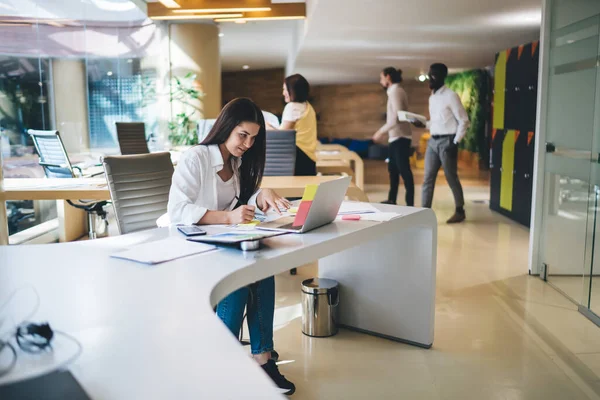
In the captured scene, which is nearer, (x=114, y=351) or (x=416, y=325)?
(x=114, y=351)

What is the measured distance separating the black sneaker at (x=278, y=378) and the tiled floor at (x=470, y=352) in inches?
1.8

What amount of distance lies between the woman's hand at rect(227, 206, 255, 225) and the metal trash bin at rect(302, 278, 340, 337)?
38.9 inches

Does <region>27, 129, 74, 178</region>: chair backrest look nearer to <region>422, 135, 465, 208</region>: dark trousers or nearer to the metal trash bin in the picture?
the metal trash bin

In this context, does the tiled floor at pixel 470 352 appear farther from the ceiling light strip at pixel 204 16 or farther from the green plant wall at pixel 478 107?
the green plant wall at pixel 478 107

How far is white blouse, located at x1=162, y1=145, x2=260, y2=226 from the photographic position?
2568mm

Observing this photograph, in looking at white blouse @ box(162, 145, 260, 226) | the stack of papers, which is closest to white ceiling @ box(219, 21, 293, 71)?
the stack of papers

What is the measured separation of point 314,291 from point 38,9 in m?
4.98

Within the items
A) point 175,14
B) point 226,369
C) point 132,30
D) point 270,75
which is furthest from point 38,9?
point 270,75

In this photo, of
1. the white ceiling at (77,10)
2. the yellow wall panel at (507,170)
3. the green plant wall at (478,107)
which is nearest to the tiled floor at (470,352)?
the yellow wall panel at (507,170)

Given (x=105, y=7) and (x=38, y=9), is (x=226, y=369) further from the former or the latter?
(x=105, y=7)

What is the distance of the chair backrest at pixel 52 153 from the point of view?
17.0ft

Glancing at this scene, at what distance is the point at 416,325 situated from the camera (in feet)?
10.7

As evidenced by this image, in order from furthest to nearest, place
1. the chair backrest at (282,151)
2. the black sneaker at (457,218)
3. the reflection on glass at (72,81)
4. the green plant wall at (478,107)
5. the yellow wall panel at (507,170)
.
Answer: the green plant wall at (478,107) < the yellow wall panel at (507,170) < the black sneaker at (457,218) < the reflection on glass at (72,81) < the chair backrest at (282,151)

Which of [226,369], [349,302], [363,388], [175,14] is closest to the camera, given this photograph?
[226,369]
